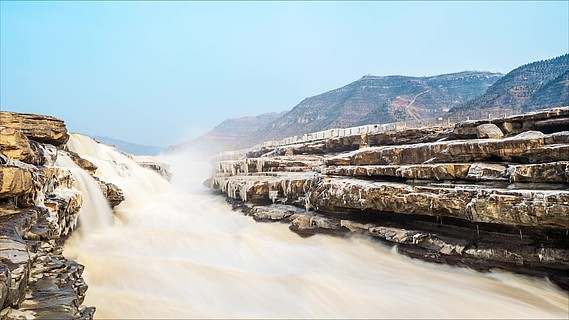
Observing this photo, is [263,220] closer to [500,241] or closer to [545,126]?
[500,241]

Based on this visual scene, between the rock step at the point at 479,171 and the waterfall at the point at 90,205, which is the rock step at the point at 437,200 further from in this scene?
the waterfall at the point at 90,205

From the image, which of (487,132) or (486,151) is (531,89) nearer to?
(487,132)

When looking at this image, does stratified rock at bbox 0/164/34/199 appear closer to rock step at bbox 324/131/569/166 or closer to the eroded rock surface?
the eroded rock surface

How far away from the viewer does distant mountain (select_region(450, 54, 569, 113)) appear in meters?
38.8

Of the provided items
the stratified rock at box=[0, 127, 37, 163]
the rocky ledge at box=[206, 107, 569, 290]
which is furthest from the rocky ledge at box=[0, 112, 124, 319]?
the rocky ledge at box=[206, 107, 569, 290]

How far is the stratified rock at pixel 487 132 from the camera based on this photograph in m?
10.1

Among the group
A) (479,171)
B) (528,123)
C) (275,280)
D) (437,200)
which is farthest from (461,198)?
(528,123)

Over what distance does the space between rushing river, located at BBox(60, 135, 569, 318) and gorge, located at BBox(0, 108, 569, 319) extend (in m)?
0.04

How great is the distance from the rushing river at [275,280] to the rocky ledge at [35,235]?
1.32 meters

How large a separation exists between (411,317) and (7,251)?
6559 mm

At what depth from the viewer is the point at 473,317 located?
6.28m

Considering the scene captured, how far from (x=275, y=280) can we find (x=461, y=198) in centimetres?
489

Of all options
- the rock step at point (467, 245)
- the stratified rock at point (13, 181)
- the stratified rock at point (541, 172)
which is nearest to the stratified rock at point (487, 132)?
the stratified rock at point (541, 172)

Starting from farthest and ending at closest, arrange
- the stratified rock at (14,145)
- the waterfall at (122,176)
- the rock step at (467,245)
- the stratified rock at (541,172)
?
1. the waterfall at (122,176)
2. the rock step at (467,245)
3. the stratified rock at (541,172)
4. the stratified rock at (14,145)
